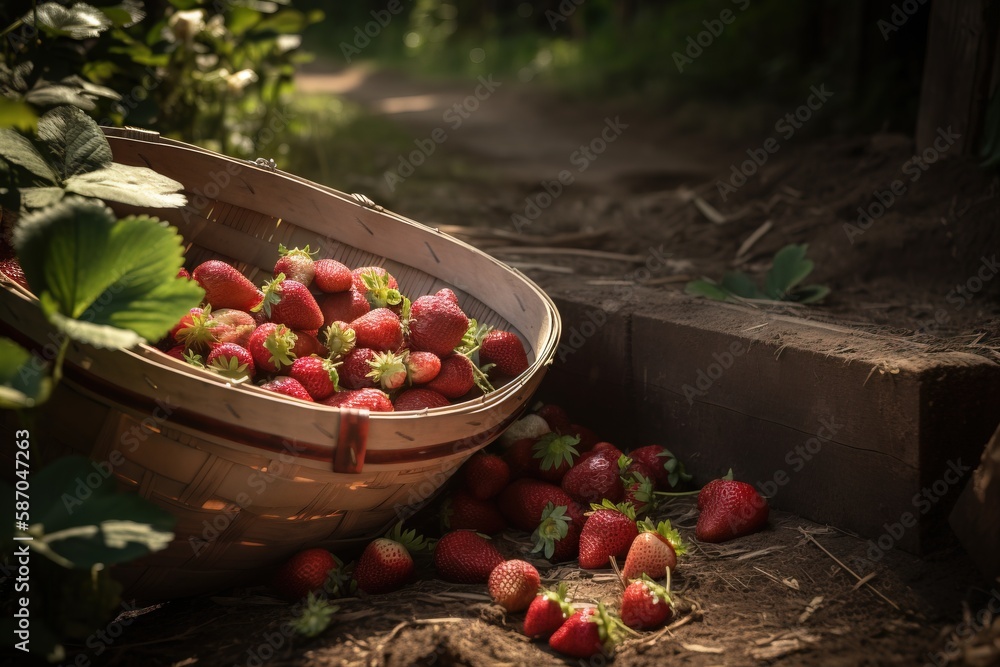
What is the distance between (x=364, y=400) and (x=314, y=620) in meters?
0.44

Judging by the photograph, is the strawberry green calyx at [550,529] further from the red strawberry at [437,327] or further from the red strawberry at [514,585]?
the red strawberry at [437,327]

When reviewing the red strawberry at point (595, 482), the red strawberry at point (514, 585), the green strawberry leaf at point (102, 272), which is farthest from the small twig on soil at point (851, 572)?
the green strawberry leaf at point (102, 272)

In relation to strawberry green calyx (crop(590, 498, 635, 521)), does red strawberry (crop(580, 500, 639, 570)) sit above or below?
below

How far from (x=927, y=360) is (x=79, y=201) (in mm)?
1668

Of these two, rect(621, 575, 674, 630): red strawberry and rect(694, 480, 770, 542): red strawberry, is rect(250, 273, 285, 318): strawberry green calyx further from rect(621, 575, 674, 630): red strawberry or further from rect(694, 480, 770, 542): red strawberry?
rect(694, 480, 770, 542): red strawberry

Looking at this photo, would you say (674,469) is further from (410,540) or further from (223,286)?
(223,286)

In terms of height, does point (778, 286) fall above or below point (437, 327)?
above

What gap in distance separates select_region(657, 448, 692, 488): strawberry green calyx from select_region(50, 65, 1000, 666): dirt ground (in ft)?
0.22

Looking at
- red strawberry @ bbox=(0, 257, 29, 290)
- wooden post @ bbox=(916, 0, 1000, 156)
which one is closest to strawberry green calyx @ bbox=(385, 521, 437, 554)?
red strawberry @ bbox=(0, 257, 29, 290)

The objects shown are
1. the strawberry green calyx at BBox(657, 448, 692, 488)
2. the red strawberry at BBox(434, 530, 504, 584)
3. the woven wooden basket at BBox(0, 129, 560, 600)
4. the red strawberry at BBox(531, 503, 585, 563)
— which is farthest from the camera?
the strawberry green calyx at BBox(657, 448, 692, 488)

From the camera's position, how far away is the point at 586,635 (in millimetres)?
1472

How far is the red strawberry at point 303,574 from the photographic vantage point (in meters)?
1.70

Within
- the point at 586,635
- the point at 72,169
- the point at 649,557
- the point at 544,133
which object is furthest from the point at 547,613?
the point at 544,133

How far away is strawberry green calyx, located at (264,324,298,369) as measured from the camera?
173 cm
